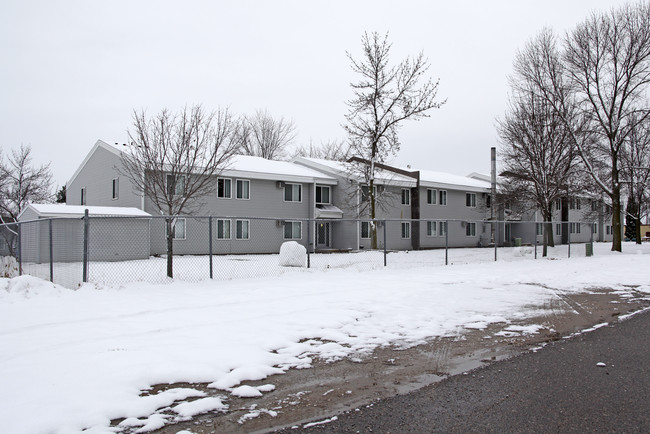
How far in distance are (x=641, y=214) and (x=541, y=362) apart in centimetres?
3782

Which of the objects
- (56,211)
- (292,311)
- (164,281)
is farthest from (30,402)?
(56,211)

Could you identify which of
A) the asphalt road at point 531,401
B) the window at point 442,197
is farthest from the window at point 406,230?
the asphalt road at point 531,401

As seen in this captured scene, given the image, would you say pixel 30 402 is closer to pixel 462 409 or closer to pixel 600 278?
pixel 462 409

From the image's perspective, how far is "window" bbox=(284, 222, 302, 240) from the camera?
1095 inches

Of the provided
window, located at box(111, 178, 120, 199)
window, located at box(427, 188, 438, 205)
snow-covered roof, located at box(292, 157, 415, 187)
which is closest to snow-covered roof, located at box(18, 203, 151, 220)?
window, located at box(111, 178, 120, 199)

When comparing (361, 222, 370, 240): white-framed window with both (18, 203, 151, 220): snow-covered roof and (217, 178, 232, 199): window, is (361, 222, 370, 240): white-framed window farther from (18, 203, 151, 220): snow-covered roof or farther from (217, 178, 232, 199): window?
(18, 203, 151, 220): snow-covered roof

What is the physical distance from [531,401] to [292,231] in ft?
78.7

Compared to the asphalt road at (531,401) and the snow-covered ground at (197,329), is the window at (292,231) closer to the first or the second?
the snow-covered ground at (197,329)

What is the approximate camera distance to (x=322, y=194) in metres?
30.5

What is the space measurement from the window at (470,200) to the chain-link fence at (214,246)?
1937 millimetres

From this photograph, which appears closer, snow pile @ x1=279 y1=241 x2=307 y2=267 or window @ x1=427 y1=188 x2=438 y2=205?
snow pile @ x1=279 y1=241 x2=307 y2=267

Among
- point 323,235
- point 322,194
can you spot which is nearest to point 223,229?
point 323,235

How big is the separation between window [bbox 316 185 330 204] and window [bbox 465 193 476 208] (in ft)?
41.8

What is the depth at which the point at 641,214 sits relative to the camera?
36.6 m
